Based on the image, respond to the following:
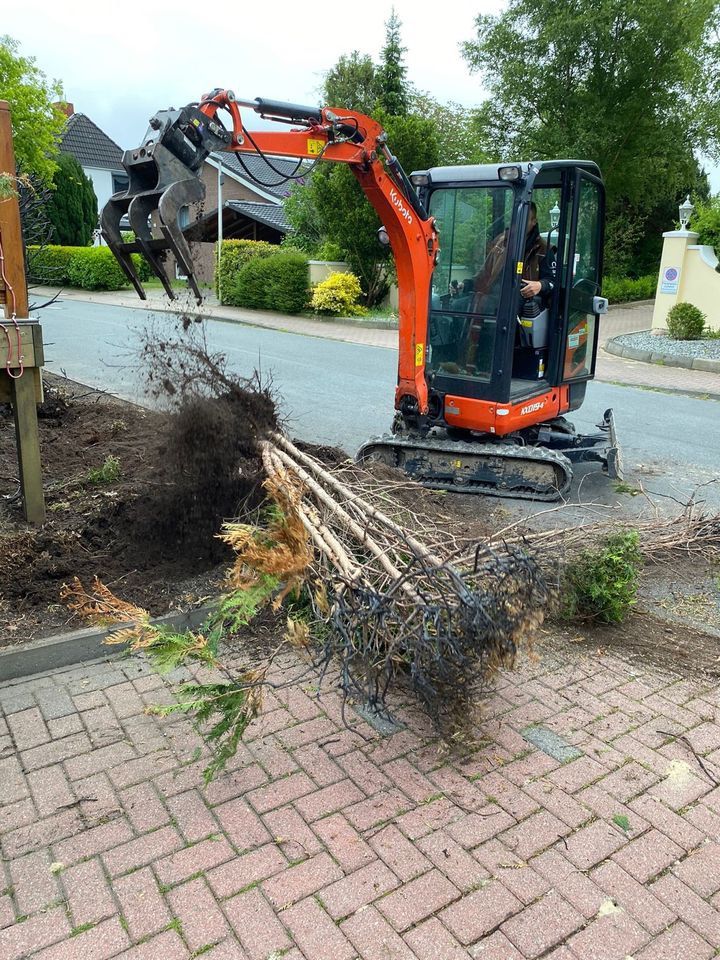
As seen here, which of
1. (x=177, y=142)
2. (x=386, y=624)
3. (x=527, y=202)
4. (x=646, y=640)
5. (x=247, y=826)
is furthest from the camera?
(x=527, y=202)

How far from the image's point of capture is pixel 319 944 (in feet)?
8.04

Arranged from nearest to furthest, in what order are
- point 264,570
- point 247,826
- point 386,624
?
point 247,826
point 386,624
point 264,570

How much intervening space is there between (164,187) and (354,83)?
28.6 m

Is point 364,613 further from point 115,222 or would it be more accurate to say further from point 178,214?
point 115,222

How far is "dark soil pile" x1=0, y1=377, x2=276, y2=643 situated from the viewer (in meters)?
4.63

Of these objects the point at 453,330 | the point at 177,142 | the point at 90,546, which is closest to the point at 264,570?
the point at 90,546

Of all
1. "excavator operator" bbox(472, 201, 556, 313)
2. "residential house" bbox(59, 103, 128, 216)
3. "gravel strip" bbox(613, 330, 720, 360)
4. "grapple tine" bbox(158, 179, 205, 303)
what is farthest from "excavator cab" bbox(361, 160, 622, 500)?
"residential house" bbox(59, 103, 128, 216)

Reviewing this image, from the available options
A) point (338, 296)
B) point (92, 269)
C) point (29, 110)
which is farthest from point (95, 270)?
point (338, 296)

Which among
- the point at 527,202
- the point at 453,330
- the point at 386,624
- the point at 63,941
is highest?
the point at 527,202

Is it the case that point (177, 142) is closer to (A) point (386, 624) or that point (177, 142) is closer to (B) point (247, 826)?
(A) point (386, 624)

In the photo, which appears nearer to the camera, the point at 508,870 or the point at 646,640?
the point at 508,870

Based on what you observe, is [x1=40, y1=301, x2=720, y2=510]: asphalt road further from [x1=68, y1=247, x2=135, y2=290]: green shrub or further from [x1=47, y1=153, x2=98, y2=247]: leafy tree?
[x1=47, y1=153, x2=98, y2=247]: leafy tree

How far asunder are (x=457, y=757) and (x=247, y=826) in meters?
0.95

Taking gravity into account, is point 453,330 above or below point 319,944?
above
